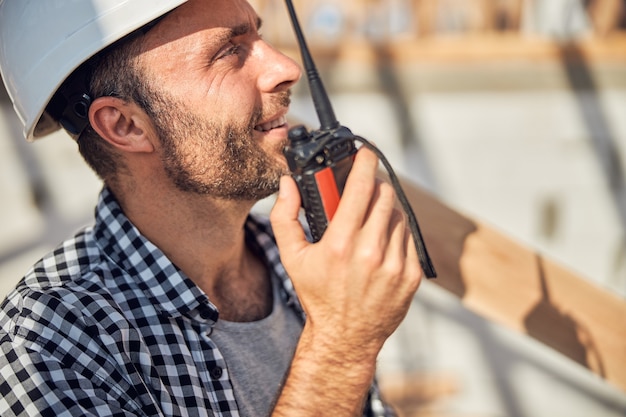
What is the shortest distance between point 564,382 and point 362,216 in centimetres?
268

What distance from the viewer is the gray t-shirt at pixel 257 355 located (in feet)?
3.73

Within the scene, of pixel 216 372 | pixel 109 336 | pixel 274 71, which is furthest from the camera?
pixel 274 71

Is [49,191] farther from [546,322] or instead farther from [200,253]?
[546,322]

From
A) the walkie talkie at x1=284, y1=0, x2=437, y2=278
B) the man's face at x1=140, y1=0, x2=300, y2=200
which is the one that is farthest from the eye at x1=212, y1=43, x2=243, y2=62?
the walkie talkie at x1=284, y1=0, x2=437, y2=278

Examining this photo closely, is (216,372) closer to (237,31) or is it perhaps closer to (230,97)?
(230,97)

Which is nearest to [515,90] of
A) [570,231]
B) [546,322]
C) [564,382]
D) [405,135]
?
[405,135]

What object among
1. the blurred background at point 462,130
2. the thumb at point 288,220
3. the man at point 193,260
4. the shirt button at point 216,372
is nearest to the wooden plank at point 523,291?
the man at point 193,260

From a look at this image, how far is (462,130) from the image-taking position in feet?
9.11

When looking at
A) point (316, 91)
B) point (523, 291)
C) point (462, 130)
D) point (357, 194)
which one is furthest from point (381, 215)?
point (462, 130)

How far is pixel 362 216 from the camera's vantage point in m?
0.86

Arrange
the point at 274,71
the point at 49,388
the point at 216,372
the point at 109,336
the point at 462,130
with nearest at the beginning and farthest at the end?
1. the point at 49,388
2. the point at 109,336
3. the point at 216,372
4. the point at 274,71
5. the point at 462,130

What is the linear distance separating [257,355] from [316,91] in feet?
1.73

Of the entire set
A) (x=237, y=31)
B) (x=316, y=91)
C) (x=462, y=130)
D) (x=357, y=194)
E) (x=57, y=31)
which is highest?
(x=57, y=31)

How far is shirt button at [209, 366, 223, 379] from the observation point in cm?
107
